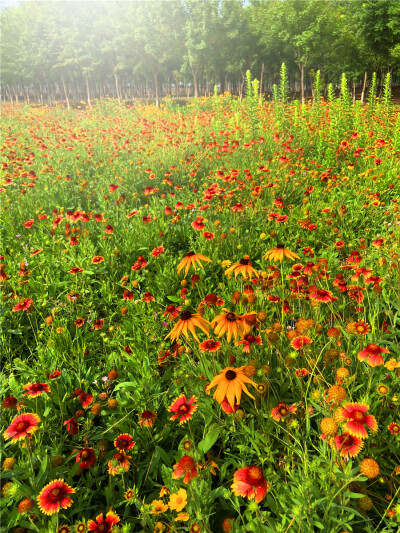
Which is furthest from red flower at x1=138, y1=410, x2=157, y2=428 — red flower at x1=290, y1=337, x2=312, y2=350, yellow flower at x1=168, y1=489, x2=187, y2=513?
red flower at x1=290, y1=337, x2=312, y2=350

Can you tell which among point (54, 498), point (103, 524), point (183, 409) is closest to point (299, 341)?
point (183, 409)

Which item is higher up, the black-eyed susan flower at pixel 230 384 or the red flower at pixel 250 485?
the black-eyed susan flower at pixel 230 384

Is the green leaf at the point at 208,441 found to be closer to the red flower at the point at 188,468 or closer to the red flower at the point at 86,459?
the red flower at the point at 188,468

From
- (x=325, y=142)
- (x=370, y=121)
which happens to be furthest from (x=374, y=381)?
(x=370, y=121)

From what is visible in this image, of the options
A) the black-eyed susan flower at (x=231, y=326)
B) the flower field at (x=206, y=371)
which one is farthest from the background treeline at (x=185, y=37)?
the black-eyed susan flower at (x=231, y=326)

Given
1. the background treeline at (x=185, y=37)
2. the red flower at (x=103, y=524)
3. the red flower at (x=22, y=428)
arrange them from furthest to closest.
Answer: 1. the background treeline at (x=185, y=37)
2. the red flower at (x=22, y=428)
3. the red flower at (x=103, y=524)

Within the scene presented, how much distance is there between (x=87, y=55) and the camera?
29438 mm

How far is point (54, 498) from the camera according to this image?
Answer: 1.11m

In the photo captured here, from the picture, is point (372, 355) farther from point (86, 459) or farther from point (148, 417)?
point (86, 459)

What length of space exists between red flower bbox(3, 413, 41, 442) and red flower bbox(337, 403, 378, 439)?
116cm

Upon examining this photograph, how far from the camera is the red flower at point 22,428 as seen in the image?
47.2 inches

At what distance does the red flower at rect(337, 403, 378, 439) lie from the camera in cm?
97

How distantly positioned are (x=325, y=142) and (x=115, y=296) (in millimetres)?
5417

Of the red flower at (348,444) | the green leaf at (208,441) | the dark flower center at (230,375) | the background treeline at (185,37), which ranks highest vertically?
the background treeline at (185,37)
